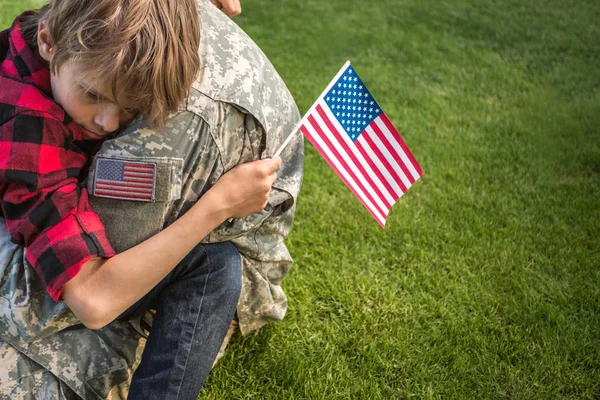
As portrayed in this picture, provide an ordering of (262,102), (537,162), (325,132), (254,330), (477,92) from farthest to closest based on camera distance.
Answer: (477,92) < (537,162) < (254,330) < (325,132) < (262,102)

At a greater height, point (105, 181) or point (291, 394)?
point (105, 181)

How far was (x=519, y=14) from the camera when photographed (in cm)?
659

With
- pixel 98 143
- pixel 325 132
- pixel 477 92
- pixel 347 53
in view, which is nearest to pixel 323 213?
pixel 325 132

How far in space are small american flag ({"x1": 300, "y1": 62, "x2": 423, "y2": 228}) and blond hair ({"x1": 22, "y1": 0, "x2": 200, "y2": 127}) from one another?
1.93 feet

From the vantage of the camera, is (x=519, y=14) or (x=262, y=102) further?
(x=519, y=14)

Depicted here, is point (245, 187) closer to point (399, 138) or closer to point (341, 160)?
point (341, 160)

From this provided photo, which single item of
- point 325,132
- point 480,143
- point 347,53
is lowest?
point 347,53

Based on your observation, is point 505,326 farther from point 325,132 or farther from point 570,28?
point 570,28

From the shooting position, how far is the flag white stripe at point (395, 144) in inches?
89.6

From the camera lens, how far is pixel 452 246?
3.23 m

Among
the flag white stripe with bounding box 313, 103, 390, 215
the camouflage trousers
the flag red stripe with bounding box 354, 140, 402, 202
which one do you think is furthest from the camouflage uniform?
the flag red stripe with bounding box 354, 140, 402, 202

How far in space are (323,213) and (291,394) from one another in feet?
4.18

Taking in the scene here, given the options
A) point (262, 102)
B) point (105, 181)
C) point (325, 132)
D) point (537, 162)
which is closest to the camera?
point (105, 181)

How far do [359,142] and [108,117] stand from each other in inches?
35.7
